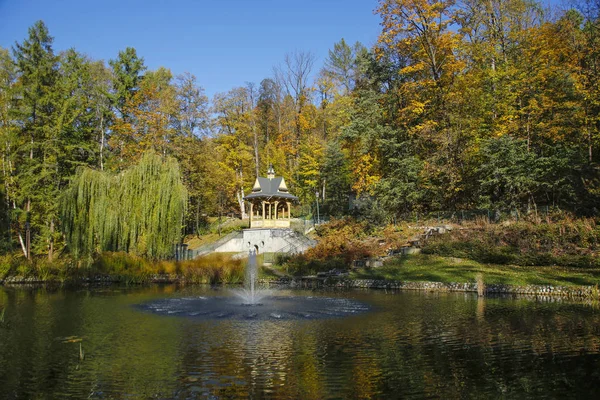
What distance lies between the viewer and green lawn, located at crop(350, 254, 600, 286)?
21.7 metres

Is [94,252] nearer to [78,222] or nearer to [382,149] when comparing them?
[78,222]

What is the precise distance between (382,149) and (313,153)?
1224 cm

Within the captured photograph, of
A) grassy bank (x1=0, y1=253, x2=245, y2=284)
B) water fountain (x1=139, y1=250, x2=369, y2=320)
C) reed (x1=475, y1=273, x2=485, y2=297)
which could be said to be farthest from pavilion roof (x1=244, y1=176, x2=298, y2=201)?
reed (x1=475, y1=273, x2=485, y2=297)

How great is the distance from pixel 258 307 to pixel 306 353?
270 inches

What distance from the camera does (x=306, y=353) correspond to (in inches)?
422

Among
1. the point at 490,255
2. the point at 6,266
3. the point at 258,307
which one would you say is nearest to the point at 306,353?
the point at 258,307

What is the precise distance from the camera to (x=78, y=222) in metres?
27.8

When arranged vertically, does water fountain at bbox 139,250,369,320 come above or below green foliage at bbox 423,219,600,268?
below

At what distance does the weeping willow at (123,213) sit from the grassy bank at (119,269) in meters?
0.91

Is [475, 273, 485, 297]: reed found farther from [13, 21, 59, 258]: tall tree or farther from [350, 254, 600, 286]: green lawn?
[13, 21, 59, 258]: tall tree

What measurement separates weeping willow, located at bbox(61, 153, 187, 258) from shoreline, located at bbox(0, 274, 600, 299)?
193 cm

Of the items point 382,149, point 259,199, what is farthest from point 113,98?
point 382,149

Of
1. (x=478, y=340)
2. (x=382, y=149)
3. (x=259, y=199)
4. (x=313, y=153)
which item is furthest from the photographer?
(x=313, y=153)

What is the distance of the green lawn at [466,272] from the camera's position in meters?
21.7
